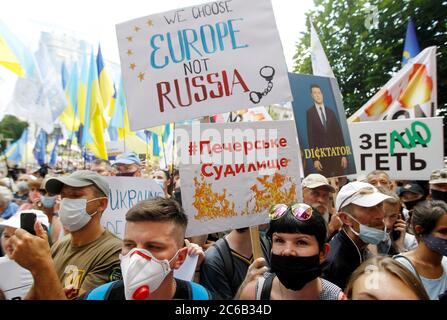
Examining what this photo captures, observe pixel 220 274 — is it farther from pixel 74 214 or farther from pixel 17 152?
pixel 17 152

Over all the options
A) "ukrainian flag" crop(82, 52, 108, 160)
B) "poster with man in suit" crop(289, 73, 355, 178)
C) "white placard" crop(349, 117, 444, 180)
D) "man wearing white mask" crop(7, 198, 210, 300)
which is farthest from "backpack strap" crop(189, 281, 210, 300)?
"ukrainian flag" crop(82, 52, 108, 160)

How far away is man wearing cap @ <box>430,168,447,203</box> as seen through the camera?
14.7 feet

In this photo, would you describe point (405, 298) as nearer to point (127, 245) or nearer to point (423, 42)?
point (127, 245)

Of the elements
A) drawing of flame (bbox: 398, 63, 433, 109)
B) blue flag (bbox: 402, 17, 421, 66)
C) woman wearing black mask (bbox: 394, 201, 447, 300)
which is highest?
blue flag (bbox: 402, 17, 421, 66)

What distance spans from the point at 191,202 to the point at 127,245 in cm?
93

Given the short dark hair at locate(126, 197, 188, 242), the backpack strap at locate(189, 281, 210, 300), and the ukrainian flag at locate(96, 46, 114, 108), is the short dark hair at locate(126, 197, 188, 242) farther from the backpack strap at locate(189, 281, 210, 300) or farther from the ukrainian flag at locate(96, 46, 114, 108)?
the ukrainian flag at locate(96, 46, 114, 108)

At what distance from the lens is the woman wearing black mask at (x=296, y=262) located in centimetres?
204

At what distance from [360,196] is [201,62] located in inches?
60.2

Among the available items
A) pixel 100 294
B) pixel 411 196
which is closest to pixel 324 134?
pixel 411 196

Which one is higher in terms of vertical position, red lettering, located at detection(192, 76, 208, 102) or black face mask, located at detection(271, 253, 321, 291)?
red lettering, located at detection(192, 76, 208, 102)

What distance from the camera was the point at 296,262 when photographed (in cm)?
205

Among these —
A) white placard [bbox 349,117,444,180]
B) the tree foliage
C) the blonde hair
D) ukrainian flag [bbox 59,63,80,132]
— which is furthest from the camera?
the tree foliage

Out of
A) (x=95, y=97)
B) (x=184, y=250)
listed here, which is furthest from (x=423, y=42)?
(x=184, y=250)
